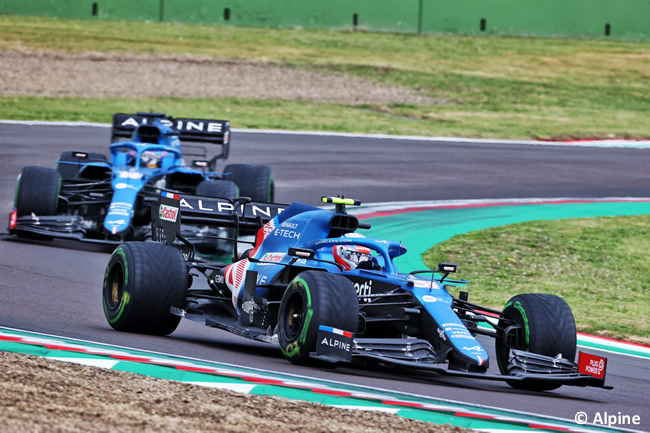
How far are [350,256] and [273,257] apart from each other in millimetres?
761

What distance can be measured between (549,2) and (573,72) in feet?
27.0

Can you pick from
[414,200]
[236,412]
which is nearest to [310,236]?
[236,412]

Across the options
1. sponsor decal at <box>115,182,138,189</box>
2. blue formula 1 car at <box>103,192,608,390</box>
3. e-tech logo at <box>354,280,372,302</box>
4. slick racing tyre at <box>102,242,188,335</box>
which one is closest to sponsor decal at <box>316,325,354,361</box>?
blue formula 1 car at <box>103,192,608,390</box>

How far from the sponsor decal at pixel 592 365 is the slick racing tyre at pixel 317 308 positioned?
179cm

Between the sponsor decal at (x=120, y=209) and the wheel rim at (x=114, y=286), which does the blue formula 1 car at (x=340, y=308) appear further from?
the sponsor decal at (x=120, y=209)

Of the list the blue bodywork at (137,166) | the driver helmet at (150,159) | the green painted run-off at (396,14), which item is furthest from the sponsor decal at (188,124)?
the green painted run-off at (396,14)

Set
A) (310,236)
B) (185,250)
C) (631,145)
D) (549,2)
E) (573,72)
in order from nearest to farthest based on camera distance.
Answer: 1. (310,236)
2. (185,250)
3. (631,145)
4. (573,72)
5. (549,2)

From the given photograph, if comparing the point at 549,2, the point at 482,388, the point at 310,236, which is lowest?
the point at 482,388

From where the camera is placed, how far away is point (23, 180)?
1614 centimetres

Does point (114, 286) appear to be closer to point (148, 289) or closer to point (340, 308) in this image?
point (148, 289)

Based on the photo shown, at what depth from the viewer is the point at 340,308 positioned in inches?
326

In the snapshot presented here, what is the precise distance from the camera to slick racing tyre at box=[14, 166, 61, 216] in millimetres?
15984

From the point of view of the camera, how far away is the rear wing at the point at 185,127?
18.4 m

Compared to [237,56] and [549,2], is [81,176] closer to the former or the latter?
[237,56]
